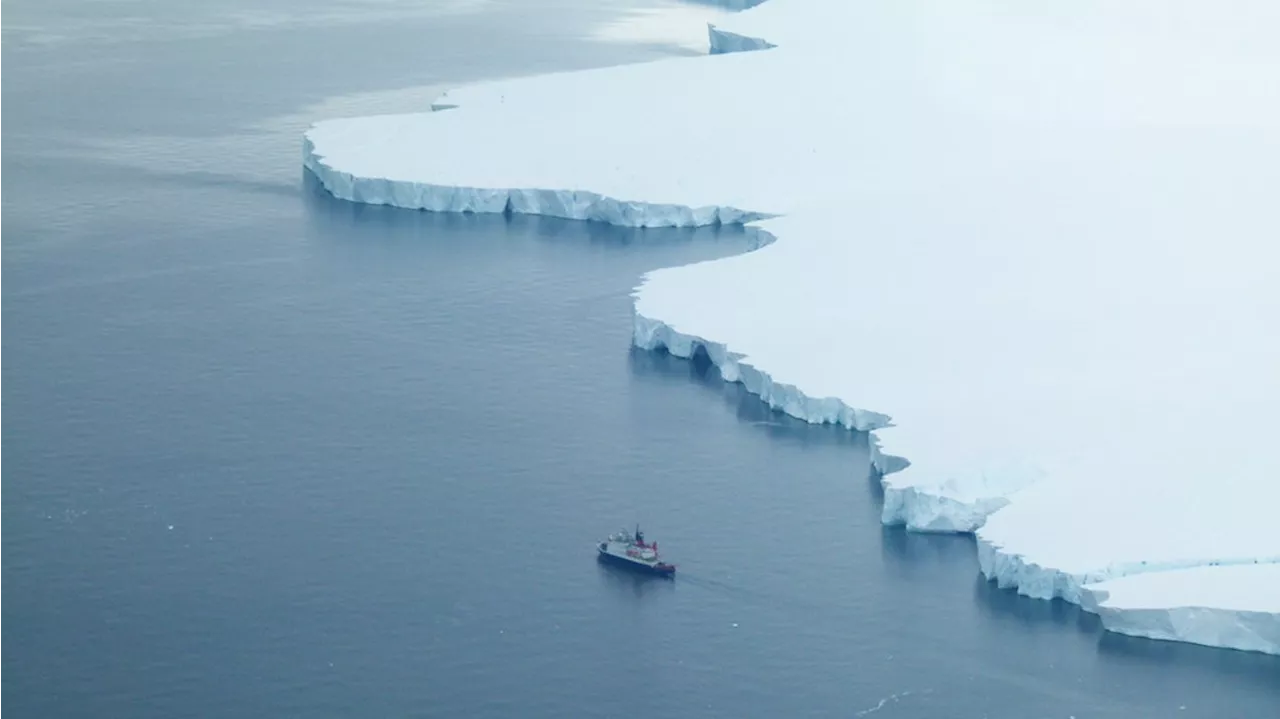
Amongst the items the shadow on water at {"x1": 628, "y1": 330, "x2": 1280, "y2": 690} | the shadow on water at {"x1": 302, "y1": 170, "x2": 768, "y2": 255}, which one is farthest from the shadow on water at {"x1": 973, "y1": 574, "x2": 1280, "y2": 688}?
the shadow on water at {"x1": 302, "y1": 170, "x2": 768, "y2": 255}

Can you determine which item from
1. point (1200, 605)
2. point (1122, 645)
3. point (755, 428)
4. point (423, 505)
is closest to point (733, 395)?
point (755, 428)

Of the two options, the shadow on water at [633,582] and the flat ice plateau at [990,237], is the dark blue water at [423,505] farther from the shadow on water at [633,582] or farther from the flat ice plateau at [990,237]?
the flat ice plateau at [990,237]

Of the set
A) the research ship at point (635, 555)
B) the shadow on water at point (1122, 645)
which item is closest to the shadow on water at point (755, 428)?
the shadow on water at point (1122, 645)

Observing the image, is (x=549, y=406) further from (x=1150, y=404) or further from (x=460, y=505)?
(x=1150, y=404)

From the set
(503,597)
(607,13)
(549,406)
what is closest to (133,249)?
(549,406)

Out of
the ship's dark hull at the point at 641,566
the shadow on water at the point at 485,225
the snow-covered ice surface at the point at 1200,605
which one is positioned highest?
the shadow on water at the point at 485,225

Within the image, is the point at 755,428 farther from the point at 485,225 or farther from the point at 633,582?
the point at 485,225

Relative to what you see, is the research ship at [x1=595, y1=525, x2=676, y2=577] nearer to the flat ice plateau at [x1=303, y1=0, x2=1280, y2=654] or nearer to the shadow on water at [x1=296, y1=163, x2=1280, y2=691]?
the shadow on water at [x1=296, y1=163, x2=1280, y2=691]
